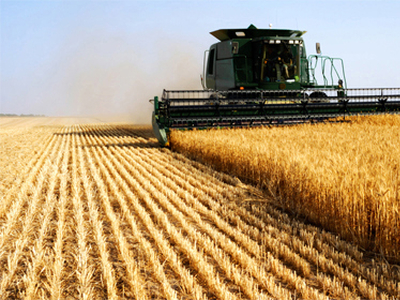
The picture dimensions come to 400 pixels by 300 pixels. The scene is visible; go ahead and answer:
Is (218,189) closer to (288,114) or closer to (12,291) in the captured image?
(12,291)

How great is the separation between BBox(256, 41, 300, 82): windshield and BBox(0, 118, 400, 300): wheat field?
6160 millimetres

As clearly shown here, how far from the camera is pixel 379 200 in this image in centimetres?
326

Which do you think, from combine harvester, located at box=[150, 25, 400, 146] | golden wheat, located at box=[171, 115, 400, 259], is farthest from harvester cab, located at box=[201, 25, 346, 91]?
golden wheat, located at box=[171, 115, 400, 259]

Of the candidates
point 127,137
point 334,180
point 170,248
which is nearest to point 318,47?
point 127,137

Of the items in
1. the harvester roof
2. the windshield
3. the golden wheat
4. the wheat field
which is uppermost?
the harvester roof

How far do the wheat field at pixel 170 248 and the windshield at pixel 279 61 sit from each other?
6.16 metres

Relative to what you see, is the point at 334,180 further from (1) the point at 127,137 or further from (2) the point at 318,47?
(1) the point at 127,137

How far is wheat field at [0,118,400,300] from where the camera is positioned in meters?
2.64

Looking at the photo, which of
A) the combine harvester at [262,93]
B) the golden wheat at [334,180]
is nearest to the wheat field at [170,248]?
the golden wheat at [334,180]

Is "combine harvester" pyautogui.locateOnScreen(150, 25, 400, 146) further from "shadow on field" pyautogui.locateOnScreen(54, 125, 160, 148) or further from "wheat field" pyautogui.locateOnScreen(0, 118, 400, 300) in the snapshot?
"wheat field" pyautogui.locateOnScreen(0, 118, 400, 300)

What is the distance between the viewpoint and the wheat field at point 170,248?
2.64 meters

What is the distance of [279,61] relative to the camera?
11.4 meters

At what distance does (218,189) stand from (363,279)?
119 inches

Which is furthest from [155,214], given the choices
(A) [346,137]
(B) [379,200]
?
(A) [346,137]
